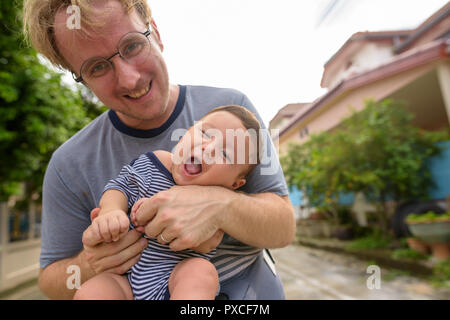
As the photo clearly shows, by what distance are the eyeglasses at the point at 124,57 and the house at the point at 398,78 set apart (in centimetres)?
337

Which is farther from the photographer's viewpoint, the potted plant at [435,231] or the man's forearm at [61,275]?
the potted plant at [435,231]

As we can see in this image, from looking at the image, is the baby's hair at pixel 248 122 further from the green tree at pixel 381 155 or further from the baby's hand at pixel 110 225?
the green tree at pixel 381 155

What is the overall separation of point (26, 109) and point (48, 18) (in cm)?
296

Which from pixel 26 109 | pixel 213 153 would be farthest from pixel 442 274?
pixel 26 109

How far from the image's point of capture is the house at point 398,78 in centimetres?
416

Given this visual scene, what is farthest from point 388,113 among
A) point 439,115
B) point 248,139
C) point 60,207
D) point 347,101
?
point 60,207

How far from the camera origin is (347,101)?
6105 millimetres

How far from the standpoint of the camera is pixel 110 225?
776 mm

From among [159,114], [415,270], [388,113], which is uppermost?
[388,113]

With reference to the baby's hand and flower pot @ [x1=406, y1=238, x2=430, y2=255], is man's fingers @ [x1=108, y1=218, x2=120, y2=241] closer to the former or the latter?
the baby's hand

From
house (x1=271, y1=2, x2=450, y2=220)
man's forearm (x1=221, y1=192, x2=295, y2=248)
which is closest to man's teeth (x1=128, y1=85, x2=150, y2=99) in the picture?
man's forearm (x1=221, y1=192, x2=295, y2=248)

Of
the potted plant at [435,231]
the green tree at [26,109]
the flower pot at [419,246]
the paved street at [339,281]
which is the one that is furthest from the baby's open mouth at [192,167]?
the flower pot at [419,246]

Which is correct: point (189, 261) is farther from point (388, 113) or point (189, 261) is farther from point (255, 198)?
point (388, 113)
